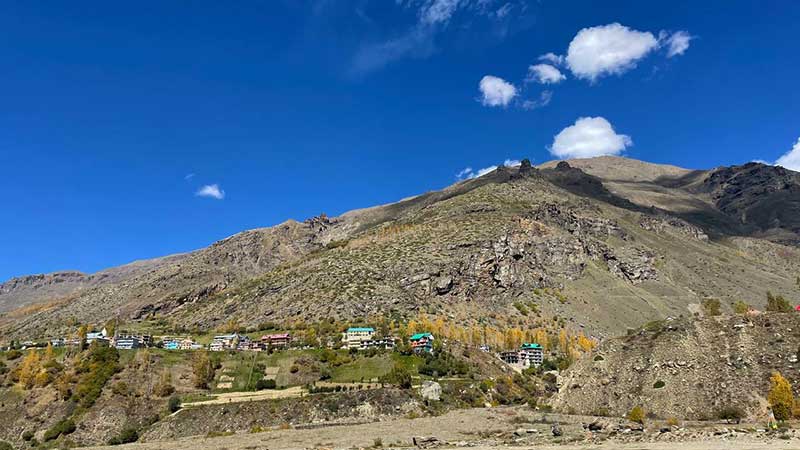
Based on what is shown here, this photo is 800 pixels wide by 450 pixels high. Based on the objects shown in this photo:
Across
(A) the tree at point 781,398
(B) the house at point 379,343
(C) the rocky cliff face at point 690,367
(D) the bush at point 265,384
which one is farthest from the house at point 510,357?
(A) the tree at point 781,398

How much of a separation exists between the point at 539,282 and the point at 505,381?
76.7 metres

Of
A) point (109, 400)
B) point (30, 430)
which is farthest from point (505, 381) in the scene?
point (30, 430)

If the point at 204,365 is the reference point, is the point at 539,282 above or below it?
above

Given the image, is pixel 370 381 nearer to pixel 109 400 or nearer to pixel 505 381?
pixel 505 381

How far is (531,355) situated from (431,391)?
52.9m

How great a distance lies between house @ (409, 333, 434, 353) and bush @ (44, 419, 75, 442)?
57.7 metres

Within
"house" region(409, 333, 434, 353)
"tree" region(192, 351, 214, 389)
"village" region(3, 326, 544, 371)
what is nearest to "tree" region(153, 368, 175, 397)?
"tree" region(192, 351, 214, 389)

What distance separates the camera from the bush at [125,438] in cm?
7700

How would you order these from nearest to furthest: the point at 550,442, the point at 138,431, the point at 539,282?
1. the point at 550,442
2. the point at 138,431
3. the point at 539,282

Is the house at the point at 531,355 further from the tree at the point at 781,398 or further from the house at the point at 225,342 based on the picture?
the tree at the point at 781,398

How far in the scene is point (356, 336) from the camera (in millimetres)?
125625

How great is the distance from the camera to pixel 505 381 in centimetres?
10675

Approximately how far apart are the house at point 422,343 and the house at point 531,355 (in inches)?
1001

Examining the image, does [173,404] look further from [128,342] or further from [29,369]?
[128,342]
